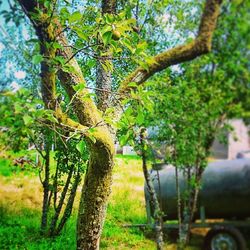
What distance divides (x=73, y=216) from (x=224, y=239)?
1778 millimetres

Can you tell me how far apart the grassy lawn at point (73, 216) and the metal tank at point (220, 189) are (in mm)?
282

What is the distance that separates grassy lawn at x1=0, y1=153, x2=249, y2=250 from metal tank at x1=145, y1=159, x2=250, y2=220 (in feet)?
0.93

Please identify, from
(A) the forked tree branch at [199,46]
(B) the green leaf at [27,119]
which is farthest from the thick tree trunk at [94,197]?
(B) the green leaf at [27,119]

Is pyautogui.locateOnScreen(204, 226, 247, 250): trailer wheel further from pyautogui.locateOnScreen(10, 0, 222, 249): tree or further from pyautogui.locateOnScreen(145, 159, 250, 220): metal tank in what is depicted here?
pyautogui.locateOnScreen(10, 0, 222, 249): tree

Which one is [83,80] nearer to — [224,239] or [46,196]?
[46,196]

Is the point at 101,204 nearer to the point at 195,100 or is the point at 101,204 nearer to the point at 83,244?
the point at 83,244

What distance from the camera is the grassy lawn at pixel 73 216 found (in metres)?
4.55

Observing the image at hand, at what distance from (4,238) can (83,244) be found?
226cm

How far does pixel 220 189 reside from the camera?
452 cm

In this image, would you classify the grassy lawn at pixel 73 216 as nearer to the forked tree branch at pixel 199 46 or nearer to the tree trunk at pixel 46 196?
the tree trunk at pixel 46 196

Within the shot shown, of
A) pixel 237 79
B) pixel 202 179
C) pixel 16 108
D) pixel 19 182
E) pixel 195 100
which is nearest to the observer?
pixel 16 108

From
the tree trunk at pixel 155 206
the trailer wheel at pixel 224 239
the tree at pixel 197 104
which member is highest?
the tree at pixel 197 104

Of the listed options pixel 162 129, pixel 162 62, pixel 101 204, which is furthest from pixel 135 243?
pixel 162 62

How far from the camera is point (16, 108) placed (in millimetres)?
1644
